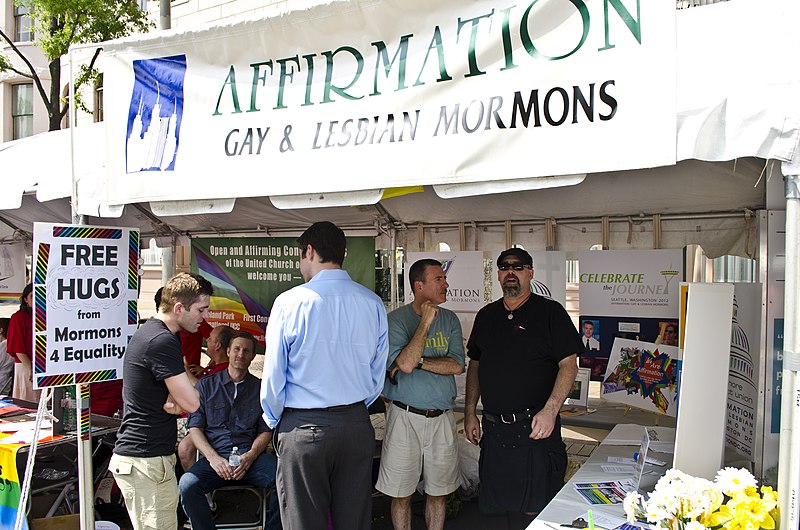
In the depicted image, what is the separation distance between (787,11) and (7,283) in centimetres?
741

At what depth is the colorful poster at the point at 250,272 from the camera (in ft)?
18.5

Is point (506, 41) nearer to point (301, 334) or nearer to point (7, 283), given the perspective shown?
point (301, 334)

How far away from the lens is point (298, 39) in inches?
116

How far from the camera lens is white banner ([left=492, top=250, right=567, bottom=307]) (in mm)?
4727

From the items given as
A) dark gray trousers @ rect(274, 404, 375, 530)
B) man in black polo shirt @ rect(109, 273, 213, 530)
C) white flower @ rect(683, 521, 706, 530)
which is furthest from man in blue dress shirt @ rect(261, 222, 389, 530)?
white flower @ rect(683, 521, 706, 530)

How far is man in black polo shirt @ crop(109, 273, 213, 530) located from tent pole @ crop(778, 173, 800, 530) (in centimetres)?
238

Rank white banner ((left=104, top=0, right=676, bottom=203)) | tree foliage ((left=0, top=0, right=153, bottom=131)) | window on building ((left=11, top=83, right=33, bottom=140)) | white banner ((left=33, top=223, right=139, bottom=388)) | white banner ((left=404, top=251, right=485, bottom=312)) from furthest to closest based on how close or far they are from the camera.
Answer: window on building ((left=11, top=83, right=33, bottom=140)) < tree foliage ((left=0, top=0, right=153, bottom=131)) < white banner ((left=404, top=251, right=485, bottom=312)) < white banner ((left=33, top=223, right=139, bottom=388)) < white banner ((left=104, top=0, right=676, bottom=203))

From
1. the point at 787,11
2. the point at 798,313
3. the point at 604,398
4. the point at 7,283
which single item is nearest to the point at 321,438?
the point at 798,313

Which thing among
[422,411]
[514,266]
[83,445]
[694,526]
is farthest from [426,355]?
[694,526]

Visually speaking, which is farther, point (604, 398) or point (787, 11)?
point (604, 398)

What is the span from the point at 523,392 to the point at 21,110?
844 inches

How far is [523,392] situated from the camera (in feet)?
11.4

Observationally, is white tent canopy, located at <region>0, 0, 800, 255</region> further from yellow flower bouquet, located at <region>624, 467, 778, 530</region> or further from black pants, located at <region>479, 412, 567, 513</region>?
black pants, located at <region>479, 412, 567, 513</region>

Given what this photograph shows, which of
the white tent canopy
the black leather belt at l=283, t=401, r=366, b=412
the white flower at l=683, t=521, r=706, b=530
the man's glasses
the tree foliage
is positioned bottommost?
the white flower at l=683, t=521, r=706, b=530
